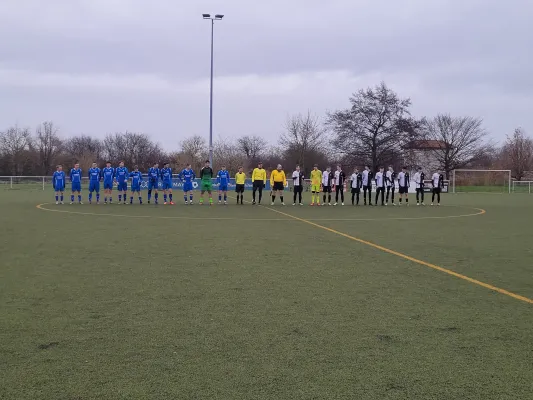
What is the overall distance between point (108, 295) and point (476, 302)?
438 centimetres

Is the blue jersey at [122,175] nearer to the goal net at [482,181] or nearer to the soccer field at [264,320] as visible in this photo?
the soccer field at [264,320]

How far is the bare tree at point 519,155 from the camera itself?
70.4 m

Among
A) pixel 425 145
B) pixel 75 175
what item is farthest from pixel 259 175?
pixel 425 145

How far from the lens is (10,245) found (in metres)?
10.5

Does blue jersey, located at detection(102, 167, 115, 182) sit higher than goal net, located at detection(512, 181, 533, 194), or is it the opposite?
blue jersey, located at detection(102, 167, 115, 182)

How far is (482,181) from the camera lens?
174 feet

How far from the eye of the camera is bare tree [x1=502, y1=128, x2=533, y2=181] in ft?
231

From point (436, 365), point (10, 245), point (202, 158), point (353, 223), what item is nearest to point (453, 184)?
point (202, 158)

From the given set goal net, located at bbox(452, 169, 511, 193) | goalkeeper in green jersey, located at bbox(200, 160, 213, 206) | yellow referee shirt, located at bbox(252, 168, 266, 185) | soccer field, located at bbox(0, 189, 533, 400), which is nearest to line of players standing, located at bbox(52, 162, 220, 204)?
goalkeeper in green jersey, located at bbox(200, 160, 213, 206)

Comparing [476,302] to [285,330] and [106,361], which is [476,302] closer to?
[285,330]

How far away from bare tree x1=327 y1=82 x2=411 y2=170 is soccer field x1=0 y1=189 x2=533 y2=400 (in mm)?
48192

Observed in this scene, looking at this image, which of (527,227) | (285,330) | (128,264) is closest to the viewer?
(285,330)

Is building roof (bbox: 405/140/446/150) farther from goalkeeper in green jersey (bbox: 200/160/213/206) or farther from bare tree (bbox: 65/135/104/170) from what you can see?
bare tree (bbox: 65/135/104/170)

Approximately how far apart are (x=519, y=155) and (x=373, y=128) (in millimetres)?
25006
